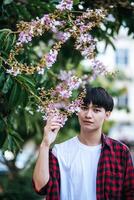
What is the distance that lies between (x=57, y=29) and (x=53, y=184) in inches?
38.5

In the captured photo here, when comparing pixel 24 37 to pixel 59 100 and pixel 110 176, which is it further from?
pixel 110 176

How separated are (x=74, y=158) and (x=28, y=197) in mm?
5309

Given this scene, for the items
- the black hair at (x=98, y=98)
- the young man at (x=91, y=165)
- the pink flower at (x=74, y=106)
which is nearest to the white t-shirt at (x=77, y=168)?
the young man at (x=91, y=165)

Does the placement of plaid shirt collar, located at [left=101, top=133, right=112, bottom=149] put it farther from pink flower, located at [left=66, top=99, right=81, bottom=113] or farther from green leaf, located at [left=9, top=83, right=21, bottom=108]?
green leaf, located at [left=9, top=83, right=21, bottom=108]

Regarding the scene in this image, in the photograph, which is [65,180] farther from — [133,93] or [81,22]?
[133,93]

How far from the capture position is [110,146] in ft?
12.3

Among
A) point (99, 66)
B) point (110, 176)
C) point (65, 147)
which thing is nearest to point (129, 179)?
point (110, 176)

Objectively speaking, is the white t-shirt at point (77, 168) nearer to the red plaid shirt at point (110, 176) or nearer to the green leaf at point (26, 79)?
the red plaid shirt at point (110, 176)

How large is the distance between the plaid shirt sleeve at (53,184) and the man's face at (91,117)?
0.27 m

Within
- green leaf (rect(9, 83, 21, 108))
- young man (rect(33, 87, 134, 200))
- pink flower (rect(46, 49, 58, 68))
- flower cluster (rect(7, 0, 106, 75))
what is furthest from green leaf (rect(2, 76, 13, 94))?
young man (rect(33, 87, 134, 200))

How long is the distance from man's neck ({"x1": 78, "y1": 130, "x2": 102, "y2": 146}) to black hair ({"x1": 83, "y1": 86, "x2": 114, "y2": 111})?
0.17 meters

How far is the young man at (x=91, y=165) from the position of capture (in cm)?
367

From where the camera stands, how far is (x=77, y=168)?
370 cm

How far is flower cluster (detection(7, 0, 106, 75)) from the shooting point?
3.49m
